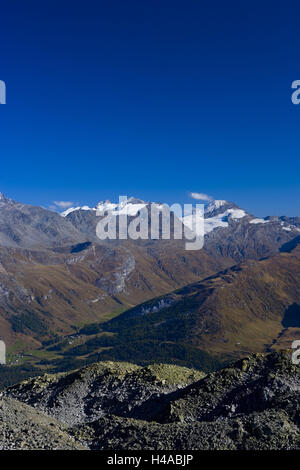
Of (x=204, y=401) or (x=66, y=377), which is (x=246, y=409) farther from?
(x=66, y=377)

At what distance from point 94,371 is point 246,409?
978 inches

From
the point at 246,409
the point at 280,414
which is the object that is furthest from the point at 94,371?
the point at 280,414

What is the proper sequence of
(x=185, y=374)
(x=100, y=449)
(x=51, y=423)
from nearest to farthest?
(x=100, y=449) → (x=51, y=423) → (x=185, y=374)

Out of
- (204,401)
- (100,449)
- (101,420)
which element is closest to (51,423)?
(101,420)

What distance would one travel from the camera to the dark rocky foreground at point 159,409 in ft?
115

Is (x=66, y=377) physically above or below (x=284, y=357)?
below

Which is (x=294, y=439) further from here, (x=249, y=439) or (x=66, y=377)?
(x=66, y=377)

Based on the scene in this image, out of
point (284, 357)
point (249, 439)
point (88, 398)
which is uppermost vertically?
point (284, 357)

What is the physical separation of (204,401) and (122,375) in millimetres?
15025

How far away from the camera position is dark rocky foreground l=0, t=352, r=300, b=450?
34938 millimetres

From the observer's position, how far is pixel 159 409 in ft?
154

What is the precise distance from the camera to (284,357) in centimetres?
5031
